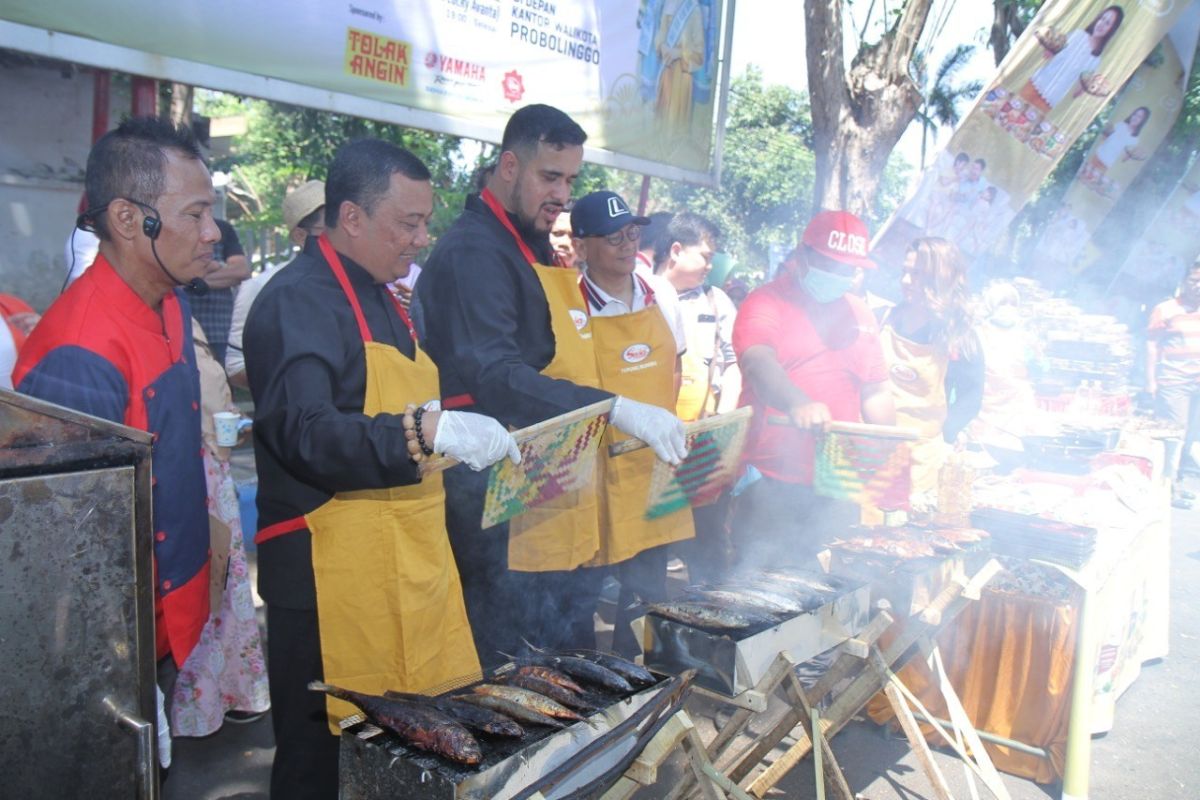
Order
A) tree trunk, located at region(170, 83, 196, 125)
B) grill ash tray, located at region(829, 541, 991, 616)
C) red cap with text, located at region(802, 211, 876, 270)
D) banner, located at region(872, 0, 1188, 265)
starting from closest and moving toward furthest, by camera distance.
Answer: grill ash tray, located at region(829, 541, 991, 616), red cap with text, located at region(802, 211, 876, 270), tree trunk, located at region(170, 83, 196, 125), banner, located at region(872, 0, 1188, 265)

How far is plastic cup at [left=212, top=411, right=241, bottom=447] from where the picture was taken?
9.92ft

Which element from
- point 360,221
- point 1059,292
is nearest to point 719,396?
point 360,221

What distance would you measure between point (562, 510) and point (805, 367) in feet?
5.08

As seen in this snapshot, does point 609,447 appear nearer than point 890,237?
Yes

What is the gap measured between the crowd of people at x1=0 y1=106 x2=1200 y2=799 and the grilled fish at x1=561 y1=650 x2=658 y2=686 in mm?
280

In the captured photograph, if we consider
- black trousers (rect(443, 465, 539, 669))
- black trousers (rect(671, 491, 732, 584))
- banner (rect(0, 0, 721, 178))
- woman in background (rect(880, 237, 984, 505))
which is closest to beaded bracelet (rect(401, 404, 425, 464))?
black trousers (rect(443, 465, 539, 669))

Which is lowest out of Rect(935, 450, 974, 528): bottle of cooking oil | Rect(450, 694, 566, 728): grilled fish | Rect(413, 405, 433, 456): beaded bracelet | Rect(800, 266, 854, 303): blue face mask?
Rect(450, 694, 566, 728): grilled fish

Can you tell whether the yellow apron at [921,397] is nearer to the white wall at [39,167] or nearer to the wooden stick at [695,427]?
the wooden stick at [695,427]

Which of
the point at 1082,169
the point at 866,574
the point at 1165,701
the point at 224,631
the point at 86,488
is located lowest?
the point at 1165,701

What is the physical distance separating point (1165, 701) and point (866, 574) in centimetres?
255

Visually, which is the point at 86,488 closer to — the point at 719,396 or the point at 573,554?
the point at 573,554

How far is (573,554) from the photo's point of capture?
3092 mm

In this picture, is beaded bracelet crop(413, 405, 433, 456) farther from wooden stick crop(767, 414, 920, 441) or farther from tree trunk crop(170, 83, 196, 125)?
tree trunk crop(170, 83, 196, 125)

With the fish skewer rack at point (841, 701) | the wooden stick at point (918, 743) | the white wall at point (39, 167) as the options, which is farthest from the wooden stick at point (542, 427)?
the white wall at point (39, 167)
